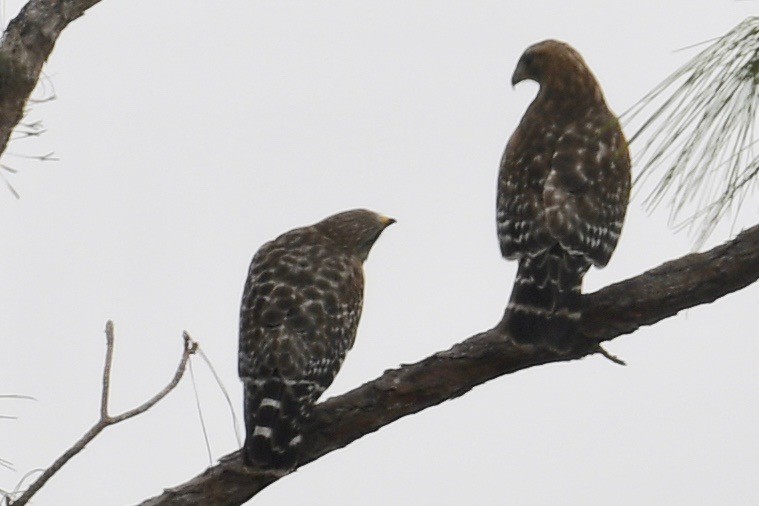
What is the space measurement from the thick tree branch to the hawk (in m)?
1.31

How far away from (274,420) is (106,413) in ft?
3.07

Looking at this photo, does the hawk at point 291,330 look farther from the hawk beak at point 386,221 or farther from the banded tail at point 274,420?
the hawk beak at point 386,221

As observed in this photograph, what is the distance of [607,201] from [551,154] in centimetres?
31

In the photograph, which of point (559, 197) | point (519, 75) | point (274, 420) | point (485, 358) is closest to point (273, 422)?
point (274, 420)

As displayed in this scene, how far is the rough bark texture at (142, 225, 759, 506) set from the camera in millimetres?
4590

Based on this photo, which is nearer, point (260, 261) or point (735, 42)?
point (735, 42)

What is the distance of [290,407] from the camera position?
5.09 meters

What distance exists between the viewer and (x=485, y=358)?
4727 millimetres

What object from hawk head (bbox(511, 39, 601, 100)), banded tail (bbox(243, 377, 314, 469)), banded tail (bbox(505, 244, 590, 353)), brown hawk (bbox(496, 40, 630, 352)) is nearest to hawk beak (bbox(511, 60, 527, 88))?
hawk head (bbox(511, 39, 601, 100))

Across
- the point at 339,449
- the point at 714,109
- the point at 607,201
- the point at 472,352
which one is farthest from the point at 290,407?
the point at 714,109

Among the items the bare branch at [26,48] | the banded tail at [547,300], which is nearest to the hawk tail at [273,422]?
the banded tail at [547,300]

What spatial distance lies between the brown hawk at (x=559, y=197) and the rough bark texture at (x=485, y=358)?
0.09 m

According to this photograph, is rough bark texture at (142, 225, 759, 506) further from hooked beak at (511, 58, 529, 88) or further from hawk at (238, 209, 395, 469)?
hooked beak at (511, 58, 529, 88)

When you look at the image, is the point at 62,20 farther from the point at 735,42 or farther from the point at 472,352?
the point at 735,42
